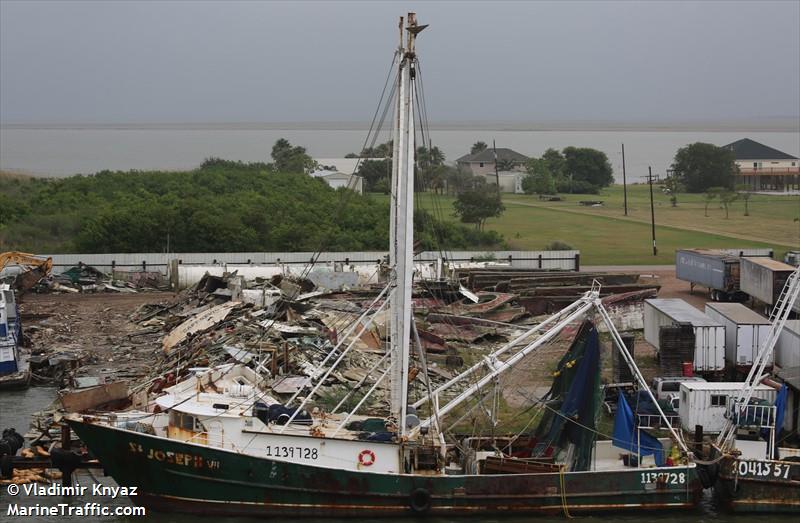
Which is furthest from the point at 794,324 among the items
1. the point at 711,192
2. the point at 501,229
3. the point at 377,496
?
the point at 711,192

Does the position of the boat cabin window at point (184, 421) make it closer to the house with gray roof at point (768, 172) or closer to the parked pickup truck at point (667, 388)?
the parked pickup truck at point (667, 388)

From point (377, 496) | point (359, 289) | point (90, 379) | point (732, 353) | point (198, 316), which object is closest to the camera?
point (377, 496)

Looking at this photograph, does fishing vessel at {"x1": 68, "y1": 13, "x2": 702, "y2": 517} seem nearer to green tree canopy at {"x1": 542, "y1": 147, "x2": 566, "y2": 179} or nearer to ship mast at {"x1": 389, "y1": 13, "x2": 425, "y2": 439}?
ship mast at {"x1": 389, "y1": 13, "x2": 425, "y2": 439}

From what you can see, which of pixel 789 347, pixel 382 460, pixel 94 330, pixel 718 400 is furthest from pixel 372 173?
pixel 382 460

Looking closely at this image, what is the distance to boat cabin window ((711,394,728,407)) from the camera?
28417 millimetres

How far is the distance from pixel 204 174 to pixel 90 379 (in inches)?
2301

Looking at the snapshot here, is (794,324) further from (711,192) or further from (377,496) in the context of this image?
(711,192)

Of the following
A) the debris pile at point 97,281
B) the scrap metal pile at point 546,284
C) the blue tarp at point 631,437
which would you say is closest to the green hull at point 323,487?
the blue tarp at point 631,437

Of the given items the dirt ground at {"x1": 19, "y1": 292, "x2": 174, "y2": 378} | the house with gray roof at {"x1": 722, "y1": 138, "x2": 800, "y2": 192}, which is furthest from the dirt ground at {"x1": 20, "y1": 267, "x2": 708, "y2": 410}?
the house with gray roof at {"x1": 722, "y1": 138, "x2": 800, "y2": 192}

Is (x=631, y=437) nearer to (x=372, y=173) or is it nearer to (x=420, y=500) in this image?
(x=420, y=500)

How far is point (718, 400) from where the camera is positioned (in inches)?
1122

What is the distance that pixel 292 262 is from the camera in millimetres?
55344

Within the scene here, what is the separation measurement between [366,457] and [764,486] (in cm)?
863

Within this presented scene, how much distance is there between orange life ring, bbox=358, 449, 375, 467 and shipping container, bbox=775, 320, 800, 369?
14344mm
